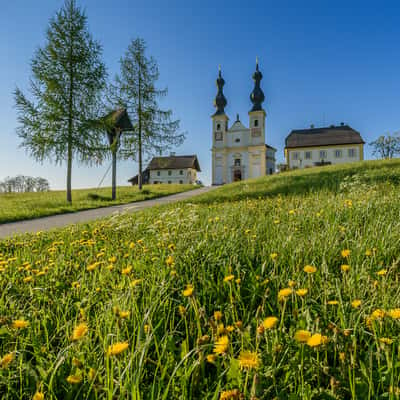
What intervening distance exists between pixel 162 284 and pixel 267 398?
2.37 ft

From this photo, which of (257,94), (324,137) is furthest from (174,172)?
(324,137)

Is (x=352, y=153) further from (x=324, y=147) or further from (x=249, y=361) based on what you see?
(x=249, y=361)

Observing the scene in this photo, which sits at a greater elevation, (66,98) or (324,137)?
(324,137)

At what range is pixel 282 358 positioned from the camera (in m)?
0.96

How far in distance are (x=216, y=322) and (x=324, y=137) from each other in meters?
59.2

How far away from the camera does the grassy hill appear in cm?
87

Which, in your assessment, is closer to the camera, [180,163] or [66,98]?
[66,98]

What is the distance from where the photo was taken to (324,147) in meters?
51.4

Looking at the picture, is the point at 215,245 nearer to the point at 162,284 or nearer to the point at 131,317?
the point at 162,284

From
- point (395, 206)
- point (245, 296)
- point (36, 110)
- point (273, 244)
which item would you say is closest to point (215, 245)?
point (273, 244)

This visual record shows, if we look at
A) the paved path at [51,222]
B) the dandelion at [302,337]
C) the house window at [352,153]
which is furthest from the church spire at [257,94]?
the dandelion at [302,337]

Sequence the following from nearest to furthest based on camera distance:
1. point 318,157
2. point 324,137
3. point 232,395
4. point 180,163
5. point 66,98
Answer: point 232,395 < point 66,98 < point 318,157 < point 324,137 < point 180,163

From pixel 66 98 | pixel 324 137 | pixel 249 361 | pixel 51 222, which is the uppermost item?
pixel 324 137

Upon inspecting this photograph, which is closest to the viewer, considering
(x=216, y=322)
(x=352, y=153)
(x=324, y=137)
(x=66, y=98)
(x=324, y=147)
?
(x=216, y=322)
